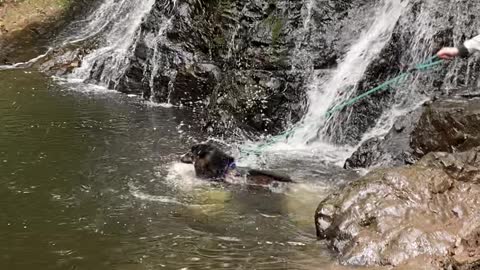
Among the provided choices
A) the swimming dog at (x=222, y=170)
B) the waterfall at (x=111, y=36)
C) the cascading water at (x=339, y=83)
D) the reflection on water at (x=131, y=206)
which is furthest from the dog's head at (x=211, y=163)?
the waterfall at (x=111, y=36)

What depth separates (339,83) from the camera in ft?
35.4

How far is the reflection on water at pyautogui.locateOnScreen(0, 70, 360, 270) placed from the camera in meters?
5.99

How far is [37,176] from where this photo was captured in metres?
8.41

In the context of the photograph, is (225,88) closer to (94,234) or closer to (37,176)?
(37,176)

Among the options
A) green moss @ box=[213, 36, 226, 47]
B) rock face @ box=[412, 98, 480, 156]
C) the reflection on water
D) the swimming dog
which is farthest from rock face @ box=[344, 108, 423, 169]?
green moss @ box=[213, 36, 226, 47]

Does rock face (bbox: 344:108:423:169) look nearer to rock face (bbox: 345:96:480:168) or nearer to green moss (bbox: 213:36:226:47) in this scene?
rock face (bbox: 345:96:480:168)

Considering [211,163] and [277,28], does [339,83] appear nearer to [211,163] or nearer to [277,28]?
[277,28]

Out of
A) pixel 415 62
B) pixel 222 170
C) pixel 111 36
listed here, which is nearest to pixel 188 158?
pixel 222 170

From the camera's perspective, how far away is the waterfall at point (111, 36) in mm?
14805

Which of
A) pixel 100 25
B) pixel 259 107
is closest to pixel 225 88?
pixel 259 107

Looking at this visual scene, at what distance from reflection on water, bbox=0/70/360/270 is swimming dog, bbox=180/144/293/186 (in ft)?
0.66

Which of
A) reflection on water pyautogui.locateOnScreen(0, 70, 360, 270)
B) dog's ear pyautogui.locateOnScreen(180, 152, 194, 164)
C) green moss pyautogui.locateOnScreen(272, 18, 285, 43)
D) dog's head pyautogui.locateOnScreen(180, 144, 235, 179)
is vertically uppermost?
green moss pyautogui.locateOnScreen(272, 18, 285, 43)

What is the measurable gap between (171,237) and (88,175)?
2613 mm

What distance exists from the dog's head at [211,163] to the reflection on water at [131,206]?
0.19 meters
